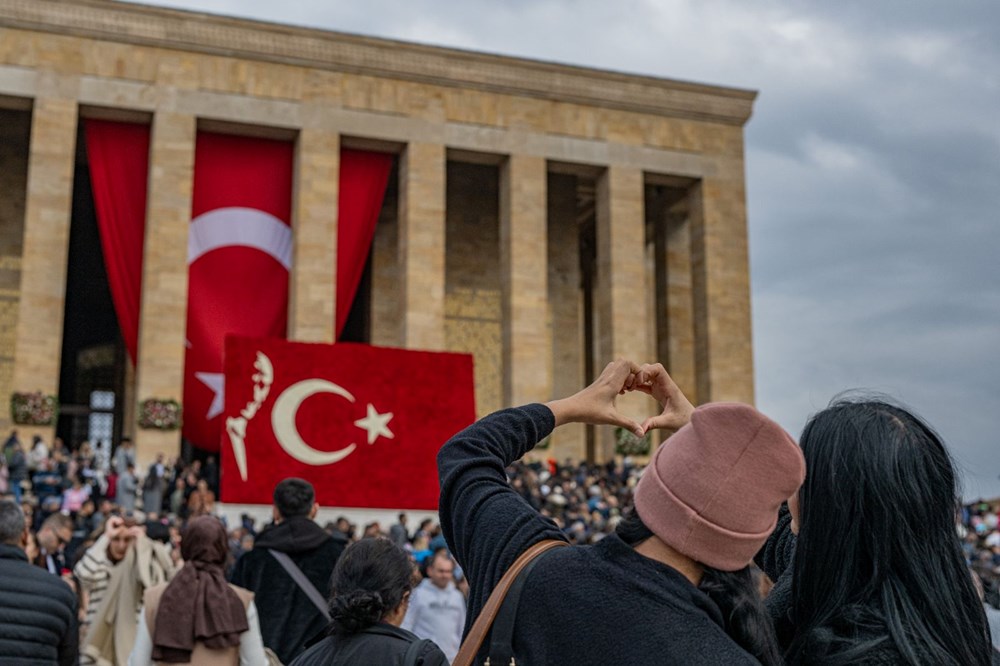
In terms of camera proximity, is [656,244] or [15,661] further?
[656,244]

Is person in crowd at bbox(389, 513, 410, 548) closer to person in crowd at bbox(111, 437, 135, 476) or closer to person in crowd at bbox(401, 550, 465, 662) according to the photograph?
person in crowd at bbox(401, 550, 465, 662)

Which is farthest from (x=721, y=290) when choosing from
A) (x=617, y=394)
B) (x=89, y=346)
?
(x=617, y=394)

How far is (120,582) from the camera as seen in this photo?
5859 millimetres

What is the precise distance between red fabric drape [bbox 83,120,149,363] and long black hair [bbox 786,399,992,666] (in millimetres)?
23966

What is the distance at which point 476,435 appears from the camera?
2.20 meters

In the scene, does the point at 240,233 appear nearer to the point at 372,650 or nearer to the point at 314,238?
the point at 314,238

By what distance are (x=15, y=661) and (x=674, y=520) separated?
3.37 meters

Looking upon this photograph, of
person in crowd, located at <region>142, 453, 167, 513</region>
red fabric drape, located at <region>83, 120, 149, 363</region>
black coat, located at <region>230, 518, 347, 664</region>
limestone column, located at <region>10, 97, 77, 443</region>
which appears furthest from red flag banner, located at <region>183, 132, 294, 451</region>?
black coat, located at <region>230, 518, 347, 664</region>

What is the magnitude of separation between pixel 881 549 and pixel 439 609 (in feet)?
20.0

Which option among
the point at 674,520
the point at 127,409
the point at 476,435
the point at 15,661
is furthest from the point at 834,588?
the point at 127,409

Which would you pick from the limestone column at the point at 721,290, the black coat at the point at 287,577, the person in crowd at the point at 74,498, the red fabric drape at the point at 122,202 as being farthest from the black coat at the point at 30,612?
the limestone column at the point at 721,290

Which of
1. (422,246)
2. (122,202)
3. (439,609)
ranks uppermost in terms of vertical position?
(122,202)

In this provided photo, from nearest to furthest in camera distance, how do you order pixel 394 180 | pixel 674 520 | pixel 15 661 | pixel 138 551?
pixel 674 520
pixel 15 661
pixel 138 551
pixel 394 180

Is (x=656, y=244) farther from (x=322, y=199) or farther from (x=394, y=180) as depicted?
(x=322, y=199)
